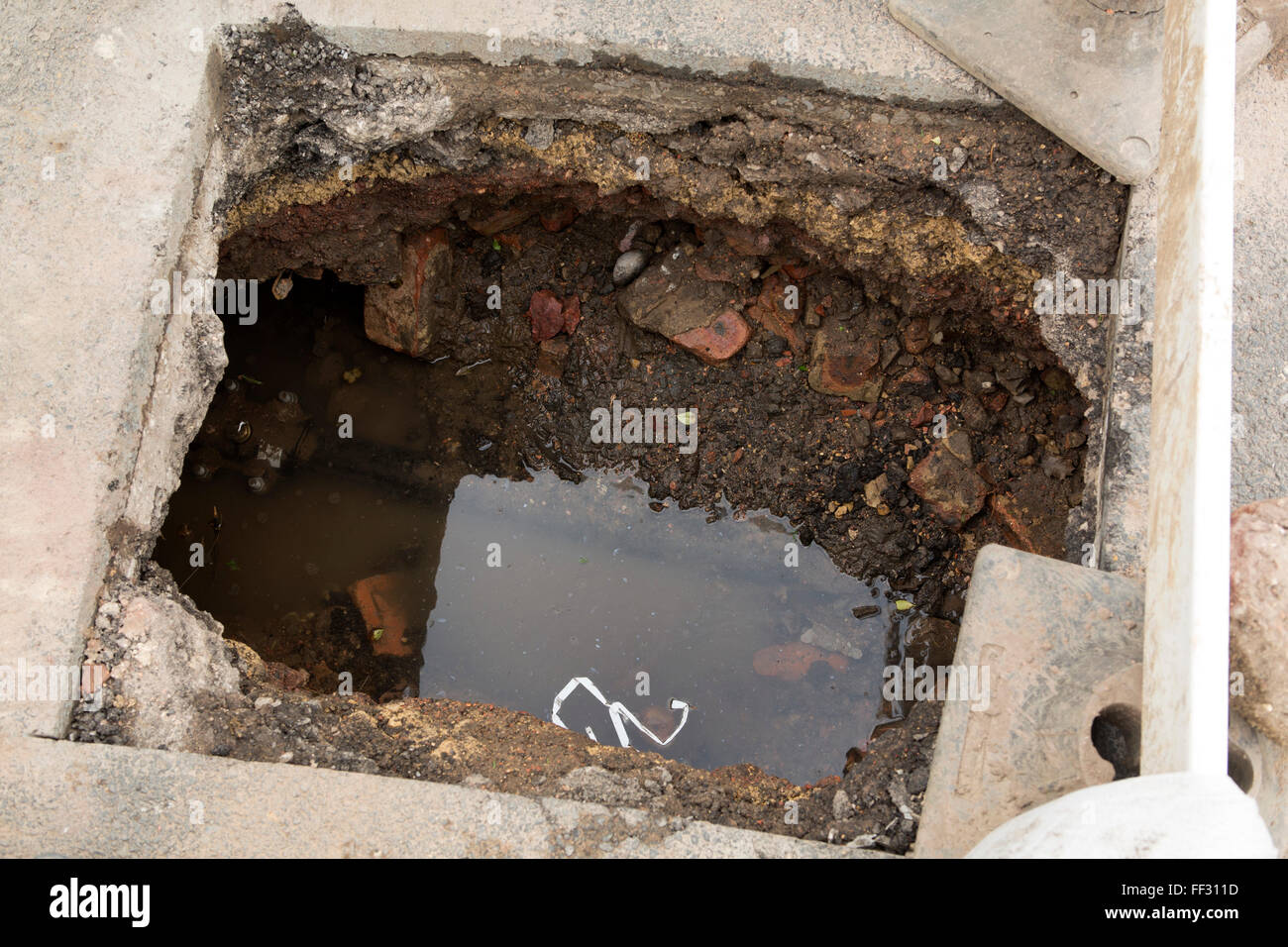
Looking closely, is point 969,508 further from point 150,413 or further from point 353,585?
point 150,413

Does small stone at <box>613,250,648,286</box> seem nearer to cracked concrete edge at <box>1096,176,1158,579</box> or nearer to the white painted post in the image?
cracked concrete edge at <box>1096,176,1158,579</box>

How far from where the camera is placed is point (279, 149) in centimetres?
304

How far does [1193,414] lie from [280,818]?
2.40 meters

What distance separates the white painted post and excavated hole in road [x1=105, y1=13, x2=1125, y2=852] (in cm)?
77

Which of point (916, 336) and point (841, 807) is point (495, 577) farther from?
point (916, 336)

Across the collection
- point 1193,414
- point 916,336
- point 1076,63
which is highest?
point 1076,63

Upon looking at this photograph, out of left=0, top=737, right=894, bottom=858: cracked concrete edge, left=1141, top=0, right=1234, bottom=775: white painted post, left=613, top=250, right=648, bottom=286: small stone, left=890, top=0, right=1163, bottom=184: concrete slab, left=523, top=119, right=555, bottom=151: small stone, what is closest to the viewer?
left=1141, top=0, right=1234, bottom=775: white painted post

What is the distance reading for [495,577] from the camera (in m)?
3.96

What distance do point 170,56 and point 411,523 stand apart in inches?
79.1

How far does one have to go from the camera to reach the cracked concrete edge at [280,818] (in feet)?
7.61

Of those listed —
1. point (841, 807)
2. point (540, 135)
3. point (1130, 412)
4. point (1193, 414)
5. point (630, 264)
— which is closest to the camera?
point (1193, 414)

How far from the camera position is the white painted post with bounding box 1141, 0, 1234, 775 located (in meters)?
1.84

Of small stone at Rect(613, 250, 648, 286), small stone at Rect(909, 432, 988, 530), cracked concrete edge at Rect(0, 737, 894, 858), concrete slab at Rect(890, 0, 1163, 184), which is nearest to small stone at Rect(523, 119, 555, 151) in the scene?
small stone at Rect(613, 250, 648, 286)

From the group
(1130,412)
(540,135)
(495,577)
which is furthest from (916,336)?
(495,577)
